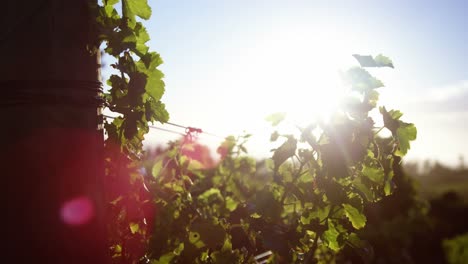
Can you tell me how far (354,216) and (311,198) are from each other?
260 mm

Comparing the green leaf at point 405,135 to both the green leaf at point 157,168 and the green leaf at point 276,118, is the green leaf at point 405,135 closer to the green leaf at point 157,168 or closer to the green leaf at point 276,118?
the green leaf at point 276,118

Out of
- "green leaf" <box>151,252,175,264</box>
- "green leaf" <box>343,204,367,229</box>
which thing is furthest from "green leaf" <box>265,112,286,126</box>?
"green leaf" <box>151,252,175,264</box>

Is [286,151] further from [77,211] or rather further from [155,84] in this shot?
[77,211]

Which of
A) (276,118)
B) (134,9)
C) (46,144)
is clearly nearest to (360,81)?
(276,118)

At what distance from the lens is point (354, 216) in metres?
2.43

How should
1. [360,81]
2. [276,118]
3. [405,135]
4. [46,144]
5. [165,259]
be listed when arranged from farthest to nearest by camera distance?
[165,259], [276,118], [405,135], [360,81], [46,144]

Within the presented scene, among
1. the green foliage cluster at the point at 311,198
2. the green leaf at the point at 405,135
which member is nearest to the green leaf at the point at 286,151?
the green foliage cluster at the point at 311,198

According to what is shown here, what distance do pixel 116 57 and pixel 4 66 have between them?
728 millimetres

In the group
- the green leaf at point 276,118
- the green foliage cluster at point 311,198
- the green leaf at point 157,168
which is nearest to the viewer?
the green foliage cluster at point 311,198

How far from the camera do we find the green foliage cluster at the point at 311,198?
7.57ft

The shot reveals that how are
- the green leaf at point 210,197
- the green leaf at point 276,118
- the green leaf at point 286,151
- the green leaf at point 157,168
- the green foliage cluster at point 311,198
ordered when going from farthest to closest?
the green leaf at point 210,197, the green leaf at point 157,168, the green leaf at point 276,118, the green leaf at point 286,151, the green foliage cluster at point 311,198

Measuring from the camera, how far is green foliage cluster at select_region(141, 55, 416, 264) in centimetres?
231

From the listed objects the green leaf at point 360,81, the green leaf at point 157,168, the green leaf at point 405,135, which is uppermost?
the green leaf at point 157,168

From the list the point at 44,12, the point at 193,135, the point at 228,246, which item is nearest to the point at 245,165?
the point at 193,135
